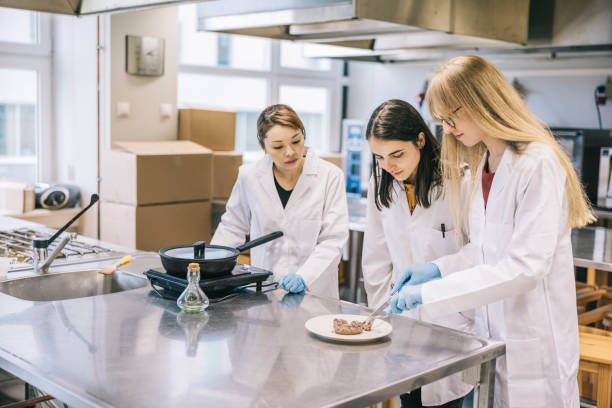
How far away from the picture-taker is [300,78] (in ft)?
20.3

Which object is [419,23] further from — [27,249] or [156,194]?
[156,194]

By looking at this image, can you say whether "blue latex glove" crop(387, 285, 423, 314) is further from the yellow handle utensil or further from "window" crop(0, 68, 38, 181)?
"window" crop(0, 68, 38, 181)

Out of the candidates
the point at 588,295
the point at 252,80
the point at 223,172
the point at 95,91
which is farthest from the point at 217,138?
the point at 588,295

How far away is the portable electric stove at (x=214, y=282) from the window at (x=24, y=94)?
307 cm

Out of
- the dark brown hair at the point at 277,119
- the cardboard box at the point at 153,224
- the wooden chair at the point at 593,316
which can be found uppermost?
the dark brown hair at the point at 277,119

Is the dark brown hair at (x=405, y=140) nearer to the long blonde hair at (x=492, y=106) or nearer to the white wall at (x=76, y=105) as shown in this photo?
the long blonde hair at (x=492, y=106)

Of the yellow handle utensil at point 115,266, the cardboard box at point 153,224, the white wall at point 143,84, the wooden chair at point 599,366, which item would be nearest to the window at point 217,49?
the white wall at point 143,84

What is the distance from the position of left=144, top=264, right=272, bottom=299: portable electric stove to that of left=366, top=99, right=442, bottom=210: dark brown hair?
18.1 inches

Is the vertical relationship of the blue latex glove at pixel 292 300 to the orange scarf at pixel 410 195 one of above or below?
below

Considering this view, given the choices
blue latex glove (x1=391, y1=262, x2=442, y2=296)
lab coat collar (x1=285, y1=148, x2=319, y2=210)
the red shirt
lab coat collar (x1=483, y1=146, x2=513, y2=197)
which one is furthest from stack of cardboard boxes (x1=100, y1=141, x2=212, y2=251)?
lab coat collar (x1=483, y1=146, x2=513, y2=197)

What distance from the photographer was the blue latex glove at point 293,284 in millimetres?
1878

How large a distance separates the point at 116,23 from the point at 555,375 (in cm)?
345

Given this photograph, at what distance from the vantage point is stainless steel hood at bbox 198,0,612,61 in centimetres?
249

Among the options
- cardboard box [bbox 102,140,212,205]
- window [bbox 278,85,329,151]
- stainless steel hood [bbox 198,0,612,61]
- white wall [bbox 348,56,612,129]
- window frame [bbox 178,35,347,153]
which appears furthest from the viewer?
window [bbox 278,85,329,151]
